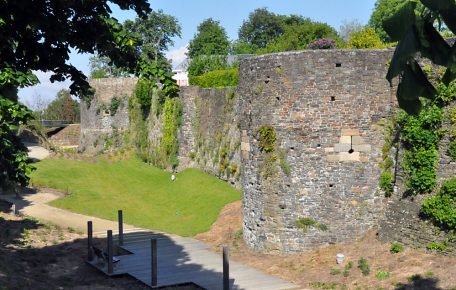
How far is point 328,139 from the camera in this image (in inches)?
670

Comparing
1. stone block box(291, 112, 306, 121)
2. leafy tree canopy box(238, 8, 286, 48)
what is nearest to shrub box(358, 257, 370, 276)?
stone block box(291, 112, 306, 121)

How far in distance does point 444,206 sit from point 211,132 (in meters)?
16.2

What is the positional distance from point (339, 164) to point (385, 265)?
304cm

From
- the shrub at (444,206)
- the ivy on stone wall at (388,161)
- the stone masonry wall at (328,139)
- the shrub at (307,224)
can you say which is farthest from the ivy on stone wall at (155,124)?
the shrub at (444,206)

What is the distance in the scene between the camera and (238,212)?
74.5ft

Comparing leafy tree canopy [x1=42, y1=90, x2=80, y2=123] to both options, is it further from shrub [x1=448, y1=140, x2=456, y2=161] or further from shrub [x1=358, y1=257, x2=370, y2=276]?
shrub [x1=448, y1=140, x2=456, y2=161]

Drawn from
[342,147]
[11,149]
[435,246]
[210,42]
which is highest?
[210,42]

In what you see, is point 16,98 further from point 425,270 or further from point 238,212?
point 238,212

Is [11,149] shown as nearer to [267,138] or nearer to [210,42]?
[267,138]

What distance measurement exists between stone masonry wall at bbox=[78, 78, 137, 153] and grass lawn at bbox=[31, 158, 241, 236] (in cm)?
485

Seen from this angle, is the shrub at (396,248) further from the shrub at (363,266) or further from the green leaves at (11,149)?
the green leaves at (11,149)

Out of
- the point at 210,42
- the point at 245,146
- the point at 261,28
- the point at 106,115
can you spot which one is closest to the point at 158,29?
the point at 210,42

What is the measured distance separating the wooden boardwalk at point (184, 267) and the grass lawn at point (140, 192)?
5.83 feet

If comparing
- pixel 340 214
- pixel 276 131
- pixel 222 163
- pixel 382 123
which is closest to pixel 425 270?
pixel 340 214
